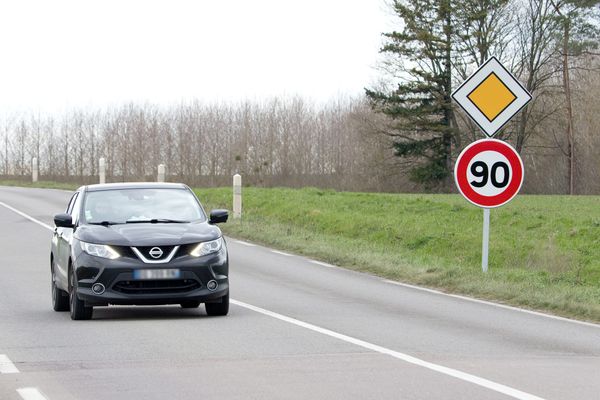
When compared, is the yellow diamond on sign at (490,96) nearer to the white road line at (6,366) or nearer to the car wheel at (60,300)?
the car wheel at (60,300)

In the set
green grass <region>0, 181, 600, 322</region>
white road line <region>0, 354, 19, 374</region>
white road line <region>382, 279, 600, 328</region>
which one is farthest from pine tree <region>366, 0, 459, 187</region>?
white road line <region>0, 354, 19, 374</region>

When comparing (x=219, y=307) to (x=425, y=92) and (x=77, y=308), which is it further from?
(x=425, y=92)

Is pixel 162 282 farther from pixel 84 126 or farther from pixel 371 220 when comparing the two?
pixel 84 126

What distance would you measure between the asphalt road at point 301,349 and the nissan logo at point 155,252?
2.42ft

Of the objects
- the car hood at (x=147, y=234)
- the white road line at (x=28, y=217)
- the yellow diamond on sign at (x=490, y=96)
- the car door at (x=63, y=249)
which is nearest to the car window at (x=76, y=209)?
the car door at (x=63, y=249)

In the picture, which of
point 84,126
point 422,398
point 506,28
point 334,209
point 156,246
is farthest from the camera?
point 84,126

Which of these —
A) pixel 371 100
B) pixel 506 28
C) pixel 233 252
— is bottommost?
pixel 233 252

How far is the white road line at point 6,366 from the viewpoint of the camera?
8.84m

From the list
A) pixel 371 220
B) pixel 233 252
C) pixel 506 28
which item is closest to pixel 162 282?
pixel 233 252

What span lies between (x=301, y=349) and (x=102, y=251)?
3.18m

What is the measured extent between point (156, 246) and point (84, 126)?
204 feet

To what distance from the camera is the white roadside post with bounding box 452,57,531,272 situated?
16.7 metres

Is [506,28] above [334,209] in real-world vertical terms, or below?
above

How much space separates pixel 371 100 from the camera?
61312 mm
